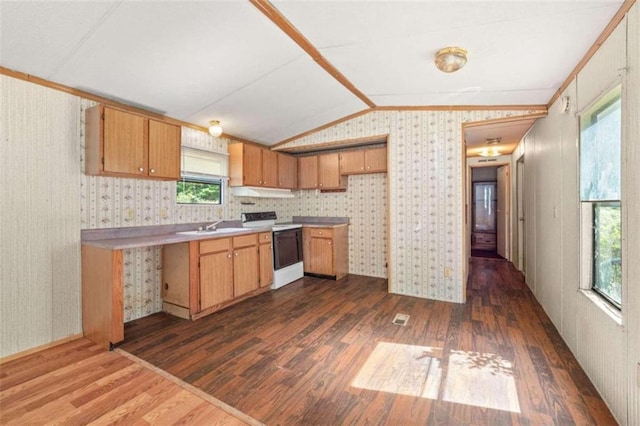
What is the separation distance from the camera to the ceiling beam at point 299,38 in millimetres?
1901

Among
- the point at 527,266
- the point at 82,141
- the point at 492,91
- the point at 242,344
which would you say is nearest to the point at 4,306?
the point at 82,141

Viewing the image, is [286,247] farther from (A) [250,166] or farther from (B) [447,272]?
(B) [447,272]

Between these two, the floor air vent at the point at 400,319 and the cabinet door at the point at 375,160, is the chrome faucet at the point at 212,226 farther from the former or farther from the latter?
the floor air vent at the point at 400,319

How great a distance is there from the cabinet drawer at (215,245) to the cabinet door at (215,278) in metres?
0.05

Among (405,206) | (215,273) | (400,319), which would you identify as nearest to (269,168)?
(215,273)

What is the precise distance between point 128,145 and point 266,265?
2.15m

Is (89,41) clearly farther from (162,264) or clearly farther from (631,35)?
(631,35)

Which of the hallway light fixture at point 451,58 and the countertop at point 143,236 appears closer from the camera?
the hallway light fixture at point 451,58

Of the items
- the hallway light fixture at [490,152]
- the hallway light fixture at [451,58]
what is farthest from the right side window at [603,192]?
the hallway light fixture at [490,152]

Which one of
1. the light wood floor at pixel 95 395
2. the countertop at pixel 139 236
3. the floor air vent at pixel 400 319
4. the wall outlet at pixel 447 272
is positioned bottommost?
the light wood floor at pixel 95 395

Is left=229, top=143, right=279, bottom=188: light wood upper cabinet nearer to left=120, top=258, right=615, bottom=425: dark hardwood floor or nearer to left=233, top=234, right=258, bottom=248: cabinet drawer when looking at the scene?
left=233, top=234, right=258, bottom=248: cabinet drawer

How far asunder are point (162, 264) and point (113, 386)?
5.06 feet

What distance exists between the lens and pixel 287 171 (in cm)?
492

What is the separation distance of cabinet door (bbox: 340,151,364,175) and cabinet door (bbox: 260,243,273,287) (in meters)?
1.76
